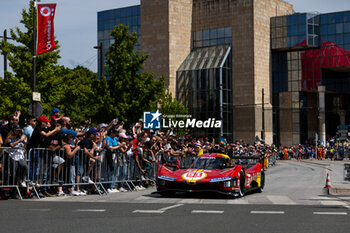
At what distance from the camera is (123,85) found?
40969mm

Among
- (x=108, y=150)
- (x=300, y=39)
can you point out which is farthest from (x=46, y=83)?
(x=300, y=39)

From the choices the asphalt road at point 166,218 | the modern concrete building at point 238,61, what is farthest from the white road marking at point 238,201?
the modern concrete building at point 238,61

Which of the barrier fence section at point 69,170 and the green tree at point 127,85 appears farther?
the green tree at point 127,85

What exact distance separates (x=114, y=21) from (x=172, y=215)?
79.7 m

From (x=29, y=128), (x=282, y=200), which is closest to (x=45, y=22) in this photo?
(x=29, y=128)

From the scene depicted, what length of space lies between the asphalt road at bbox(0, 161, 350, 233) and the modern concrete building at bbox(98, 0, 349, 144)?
185 feet

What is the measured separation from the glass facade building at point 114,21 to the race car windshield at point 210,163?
69562 millimetres

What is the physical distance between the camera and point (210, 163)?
16.3m

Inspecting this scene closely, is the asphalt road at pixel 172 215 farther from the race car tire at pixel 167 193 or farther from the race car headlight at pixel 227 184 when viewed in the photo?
the race car tire at pixel 167 193

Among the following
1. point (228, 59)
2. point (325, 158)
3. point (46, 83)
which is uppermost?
point (228, 59)

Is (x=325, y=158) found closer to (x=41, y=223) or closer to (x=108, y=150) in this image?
(x=108, y=150)

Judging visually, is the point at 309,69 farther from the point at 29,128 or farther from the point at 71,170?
the point at 29,128

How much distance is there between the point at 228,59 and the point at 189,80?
5615mm

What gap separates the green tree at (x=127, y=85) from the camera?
4045 cm
